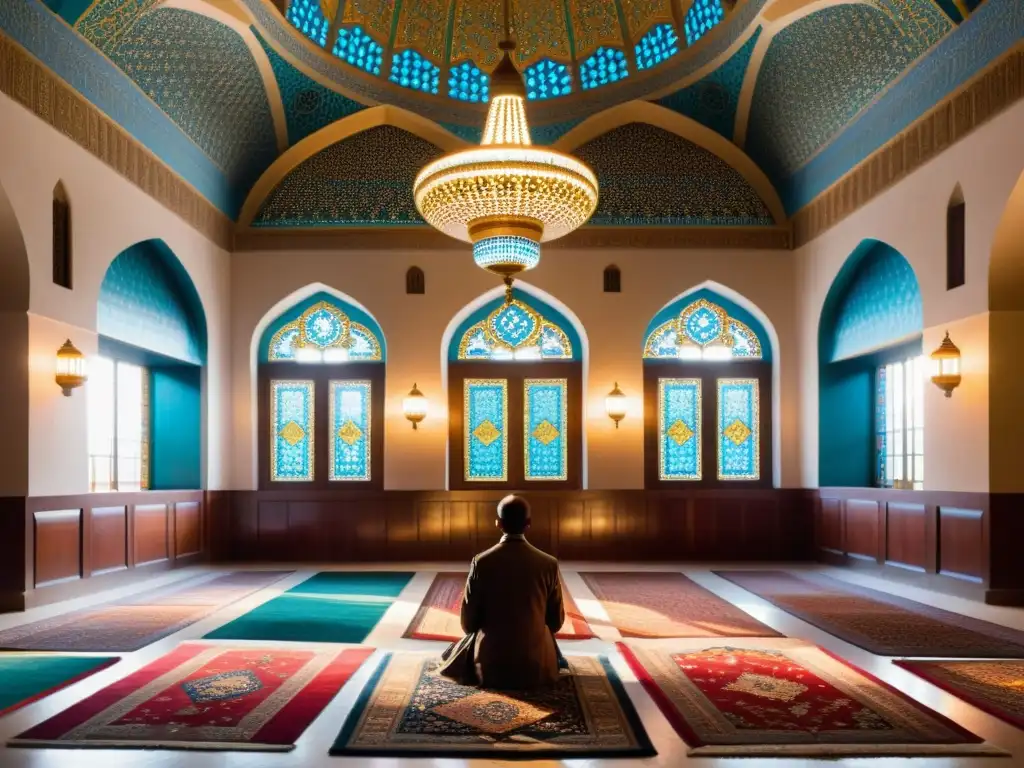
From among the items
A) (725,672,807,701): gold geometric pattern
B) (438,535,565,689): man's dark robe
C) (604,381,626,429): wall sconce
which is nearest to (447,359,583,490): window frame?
(604,381,626,429): wall sconce

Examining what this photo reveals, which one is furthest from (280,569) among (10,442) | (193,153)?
(193,153)

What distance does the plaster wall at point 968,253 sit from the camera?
6270mm

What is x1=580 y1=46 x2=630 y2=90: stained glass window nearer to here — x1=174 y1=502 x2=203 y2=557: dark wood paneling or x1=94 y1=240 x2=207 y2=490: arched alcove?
x1=94 y1=240 x2=207 y2=490: arched alcove

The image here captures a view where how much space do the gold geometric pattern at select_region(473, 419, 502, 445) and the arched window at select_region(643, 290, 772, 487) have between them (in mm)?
1630

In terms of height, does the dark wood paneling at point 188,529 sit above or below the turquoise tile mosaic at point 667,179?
below

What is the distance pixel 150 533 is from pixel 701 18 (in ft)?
23.4

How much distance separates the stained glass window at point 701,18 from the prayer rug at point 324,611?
5.95 m

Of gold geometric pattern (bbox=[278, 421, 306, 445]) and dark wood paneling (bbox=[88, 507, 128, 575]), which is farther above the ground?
gold geometric pattern (bbox=[278, 421, 306, 445])

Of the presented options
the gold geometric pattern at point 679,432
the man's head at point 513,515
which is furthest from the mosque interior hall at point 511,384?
the gold geometric pattern at point 679,432

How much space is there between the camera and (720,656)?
487 cm

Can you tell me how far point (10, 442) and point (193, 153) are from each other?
3.73m

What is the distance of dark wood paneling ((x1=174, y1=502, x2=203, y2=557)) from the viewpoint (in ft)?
29.1

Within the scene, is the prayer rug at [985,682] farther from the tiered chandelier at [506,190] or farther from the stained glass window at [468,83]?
the stained glass window at [468,83]

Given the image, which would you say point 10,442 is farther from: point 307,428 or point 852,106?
point 852,106
